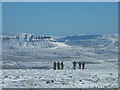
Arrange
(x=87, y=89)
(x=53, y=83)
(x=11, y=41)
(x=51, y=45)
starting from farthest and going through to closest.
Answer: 1. (x=11, y=41)
2. (x=51, y=45)
3. (x=53, y=83)
4. (x=87, y=89)

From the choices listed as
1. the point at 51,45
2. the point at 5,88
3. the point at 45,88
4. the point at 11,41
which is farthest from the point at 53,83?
the point at 11,41

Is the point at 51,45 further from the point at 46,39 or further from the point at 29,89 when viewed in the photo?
the point at 29,89

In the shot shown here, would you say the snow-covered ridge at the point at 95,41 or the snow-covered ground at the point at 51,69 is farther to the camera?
the snow-covered ridge at the point at 95,41

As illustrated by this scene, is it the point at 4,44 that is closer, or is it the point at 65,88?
the point at 65,88

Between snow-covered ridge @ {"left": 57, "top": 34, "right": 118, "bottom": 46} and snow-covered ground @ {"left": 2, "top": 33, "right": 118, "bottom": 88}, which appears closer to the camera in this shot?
snow-covered ground @ {"left": 2, "top": 33, "right": 118, "bottom": 88}

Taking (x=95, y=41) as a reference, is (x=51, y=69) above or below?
below

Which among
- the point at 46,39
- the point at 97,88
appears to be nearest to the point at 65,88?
the point at 97,88

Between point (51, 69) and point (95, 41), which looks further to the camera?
point (95, 41)

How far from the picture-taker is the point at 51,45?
81312 millimetres

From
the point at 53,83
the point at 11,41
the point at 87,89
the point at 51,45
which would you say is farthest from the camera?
the point at 11,41

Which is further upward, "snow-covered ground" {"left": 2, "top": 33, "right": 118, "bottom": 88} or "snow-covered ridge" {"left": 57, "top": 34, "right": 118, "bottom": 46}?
"snow-covered ridge" {"left": 57, "top": 34, "right": 118, "bottom": 46}

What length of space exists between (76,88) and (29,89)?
5.63 ft

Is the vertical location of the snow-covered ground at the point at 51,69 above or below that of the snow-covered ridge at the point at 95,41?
below

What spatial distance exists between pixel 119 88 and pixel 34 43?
244 feet
